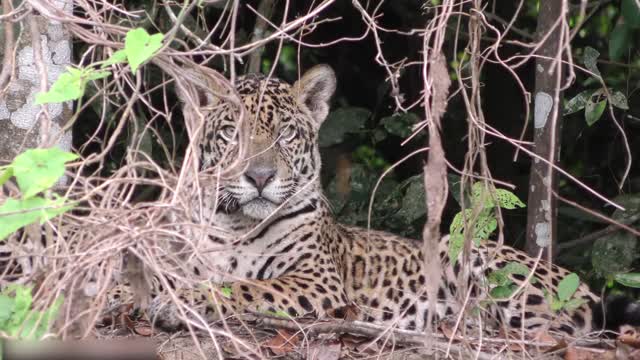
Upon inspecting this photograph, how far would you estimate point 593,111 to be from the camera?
6777 mm

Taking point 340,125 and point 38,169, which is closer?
point 38,169

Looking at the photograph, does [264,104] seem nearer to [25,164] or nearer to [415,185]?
[415,185]

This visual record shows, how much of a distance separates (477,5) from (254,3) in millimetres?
4856

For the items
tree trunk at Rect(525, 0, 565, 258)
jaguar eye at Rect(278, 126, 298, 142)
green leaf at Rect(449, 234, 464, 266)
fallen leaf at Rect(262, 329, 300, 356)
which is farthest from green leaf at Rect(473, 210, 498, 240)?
jaguar eye at Rect(278, 126, 298, 142)

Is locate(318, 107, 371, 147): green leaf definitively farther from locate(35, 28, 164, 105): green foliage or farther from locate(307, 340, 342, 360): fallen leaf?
locate(35, 28, 164, 105): green foliage

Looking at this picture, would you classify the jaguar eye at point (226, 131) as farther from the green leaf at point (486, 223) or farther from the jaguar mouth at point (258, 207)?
the green leaf at point (486, 223)

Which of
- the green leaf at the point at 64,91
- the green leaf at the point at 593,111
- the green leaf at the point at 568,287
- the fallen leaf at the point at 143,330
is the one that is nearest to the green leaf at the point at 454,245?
the green leaf at the point at 568,287

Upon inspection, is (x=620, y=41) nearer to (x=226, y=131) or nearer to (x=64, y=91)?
(x=226, y=131)

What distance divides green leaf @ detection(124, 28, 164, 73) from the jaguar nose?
2.47 m

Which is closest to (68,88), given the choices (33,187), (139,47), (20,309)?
(139,47)

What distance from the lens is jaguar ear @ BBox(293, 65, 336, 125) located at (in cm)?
729

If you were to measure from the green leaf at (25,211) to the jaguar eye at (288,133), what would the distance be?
3239mm

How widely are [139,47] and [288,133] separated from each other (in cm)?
321

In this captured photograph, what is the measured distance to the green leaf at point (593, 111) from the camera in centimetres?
667
